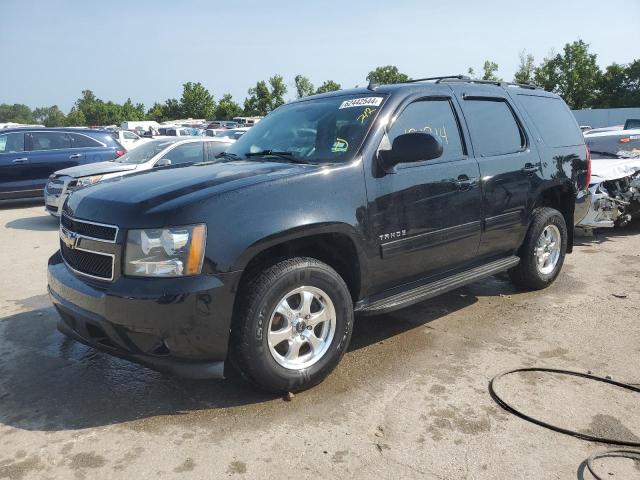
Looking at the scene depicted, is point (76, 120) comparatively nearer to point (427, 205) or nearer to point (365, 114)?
point (365, 114)

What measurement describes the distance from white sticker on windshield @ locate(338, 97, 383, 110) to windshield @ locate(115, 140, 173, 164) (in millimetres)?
6351

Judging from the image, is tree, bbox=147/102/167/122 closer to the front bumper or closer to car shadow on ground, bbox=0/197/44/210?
car shadow on ground, bbox=0/197/44/210

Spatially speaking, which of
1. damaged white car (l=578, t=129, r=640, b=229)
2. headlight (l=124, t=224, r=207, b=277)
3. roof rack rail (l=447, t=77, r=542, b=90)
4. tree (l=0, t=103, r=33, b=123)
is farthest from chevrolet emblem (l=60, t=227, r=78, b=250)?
tree (l=0, t=103, r=33, b=123)

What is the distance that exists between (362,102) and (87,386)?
270 cm

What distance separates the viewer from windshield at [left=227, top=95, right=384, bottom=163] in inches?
149

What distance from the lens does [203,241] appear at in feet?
9.62

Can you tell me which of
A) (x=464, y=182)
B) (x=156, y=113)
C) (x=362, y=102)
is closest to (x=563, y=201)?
(x=464, y=182)

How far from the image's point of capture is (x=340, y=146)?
376 cm

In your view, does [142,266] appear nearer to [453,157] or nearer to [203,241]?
[203,241]

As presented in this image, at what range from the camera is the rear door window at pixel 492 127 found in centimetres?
Result: 449

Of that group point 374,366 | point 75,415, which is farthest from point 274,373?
point 75,415

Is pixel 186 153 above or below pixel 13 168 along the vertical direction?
above

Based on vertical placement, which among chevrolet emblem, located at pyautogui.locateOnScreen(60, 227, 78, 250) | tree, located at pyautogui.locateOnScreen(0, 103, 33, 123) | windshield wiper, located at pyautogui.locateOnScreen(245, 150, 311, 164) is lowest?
chevrolet emblem, located at pyautogui.locateOnScreen(60, 227, 78, 250)

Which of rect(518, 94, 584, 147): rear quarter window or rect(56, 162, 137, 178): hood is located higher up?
rect(518, 94, 584, 147): rear quarter window
